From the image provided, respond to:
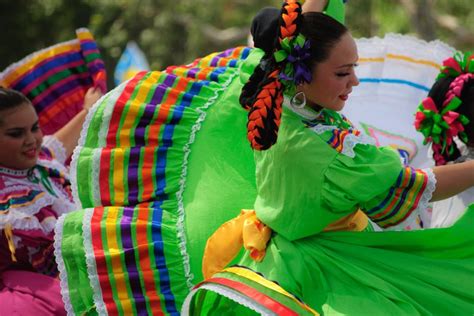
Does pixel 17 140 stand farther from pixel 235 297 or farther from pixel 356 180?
pixel 356 180

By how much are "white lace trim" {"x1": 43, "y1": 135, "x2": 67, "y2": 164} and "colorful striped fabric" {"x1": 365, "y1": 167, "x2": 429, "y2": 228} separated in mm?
2004

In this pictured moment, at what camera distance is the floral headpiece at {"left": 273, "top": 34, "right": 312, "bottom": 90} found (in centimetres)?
278

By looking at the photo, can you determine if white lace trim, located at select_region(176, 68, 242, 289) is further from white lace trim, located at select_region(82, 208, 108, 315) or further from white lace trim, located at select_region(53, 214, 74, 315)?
white lace trim, located at select_region(53, 214, 74, 315)

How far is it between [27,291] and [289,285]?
144 cm

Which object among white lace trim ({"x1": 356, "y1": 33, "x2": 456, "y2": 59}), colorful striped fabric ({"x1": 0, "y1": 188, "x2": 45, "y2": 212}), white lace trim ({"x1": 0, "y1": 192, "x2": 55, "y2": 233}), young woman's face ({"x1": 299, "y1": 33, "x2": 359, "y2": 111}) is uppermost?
young woman's face ({"x1": 299, "y1": 33, "x2": 359, "y2": 111})

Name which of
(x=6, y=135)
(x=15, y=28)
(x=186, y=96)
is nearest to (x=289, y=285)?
(x=186, y=96)

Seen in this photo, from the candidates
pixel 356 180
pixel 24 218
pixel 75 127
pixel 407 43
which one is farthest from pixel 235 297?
pixel 407 43

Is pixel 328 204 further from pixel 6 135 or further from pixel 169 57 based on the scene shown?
pixel 169 57

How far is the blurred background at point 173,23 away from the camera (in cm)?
1245

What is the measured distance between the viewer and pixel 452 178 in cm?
289

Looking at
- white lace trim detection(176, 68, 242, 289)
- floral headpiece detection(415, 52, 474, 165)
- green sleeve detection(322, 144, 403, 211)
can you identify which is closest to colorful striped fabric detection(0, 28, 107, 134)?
white lace trim detection(176, 68, 242, 289)

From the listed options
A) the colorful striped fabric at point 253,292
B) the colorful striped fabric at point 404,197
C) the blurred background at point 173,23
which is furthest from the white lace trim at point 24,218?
the blurred background at point 173,23

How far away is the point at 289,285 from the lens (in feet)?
9.37

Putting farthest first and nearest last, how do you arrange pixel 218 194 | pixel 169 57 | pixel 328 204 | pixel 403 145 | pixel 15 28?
pixel 169 57
pixel 15 28
pixel 403 145
pixel 218 194
pixel 328 204
